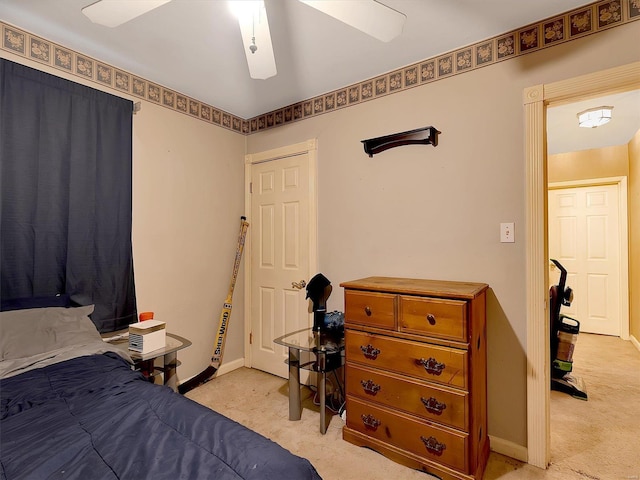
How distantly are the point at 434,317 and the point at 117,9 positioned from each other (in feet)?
6.73

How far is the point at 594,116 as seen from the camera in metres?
3.14

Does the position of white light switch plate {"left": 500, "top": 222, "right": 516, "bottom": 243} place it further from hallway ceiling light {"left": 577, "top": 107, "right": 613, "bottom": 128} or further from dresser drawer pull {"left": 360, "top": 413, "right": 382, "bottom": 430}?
hallway ceiling light {"left": 577, "top": 107, "right": 613, "bottom": 128}

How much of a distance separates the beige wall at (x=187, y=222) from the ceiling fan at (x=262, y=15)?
4.22 feet

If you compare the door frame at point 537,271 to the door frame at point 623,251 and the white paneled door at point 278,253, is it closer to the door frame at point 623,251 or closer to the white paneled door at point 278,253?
the white paneled door at point 278,253

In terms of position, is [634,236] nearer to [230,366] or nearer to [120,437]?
[230,366]

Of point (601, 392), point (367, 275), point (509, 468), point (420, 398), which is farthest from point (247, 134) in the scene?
point (601, 392)

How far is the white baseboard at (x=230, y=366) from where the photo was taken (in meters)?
3.12

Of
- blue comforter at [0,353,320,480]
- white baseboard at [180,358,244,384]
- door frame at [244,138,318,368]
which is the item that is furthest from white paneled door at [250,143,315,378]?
blue comforter at [0,353,320,480]

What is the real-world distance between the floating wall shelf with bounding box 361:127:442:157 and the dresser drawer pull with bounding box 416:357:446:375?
144 cm

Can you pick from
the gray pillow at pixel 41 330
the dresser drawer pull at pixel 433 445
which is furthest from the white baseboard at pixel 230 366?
the dresser drawer pull at pixel 433 445

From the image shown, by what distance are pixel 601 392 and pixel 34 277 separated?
4380mm

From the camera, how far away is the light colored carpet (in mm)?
1815

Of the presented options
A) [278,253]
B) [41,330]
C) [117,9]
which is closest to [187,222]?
[278,253]

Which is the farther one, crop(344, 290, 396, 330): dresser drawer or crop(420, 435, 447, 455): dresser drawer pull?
crop(344, 290, 396, 330): dresser drawer
